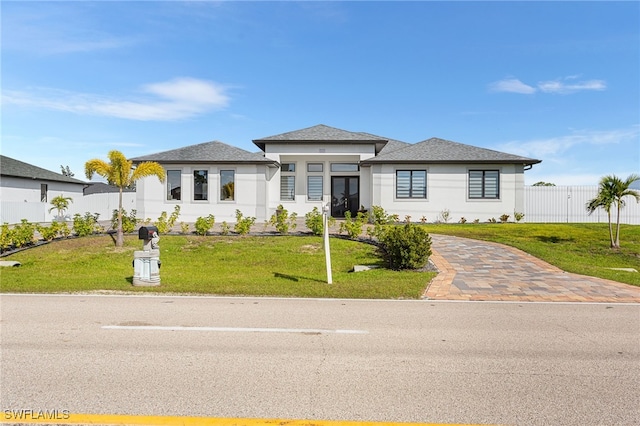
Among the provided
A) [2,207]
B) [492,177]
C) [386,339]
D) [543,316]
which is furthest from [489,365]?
[2,207]

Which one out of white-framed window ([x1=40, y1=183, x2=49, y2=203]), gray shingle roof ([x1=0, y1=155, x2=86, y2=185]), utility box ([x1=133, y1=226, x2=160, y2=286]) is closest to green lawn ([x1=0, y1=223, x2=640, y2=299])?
utility box ([x1=133, y1=226, x2=160, y2=286])

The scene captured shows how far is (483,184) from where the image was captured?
2555 cm

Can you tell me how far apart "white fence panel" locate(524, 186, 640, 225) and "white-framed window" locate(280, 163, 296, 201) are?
1369 centimetres

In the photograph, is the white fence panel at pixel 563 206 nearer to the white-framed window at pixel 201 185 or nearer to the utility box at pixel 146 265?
the white-framed window at pixel 201 185

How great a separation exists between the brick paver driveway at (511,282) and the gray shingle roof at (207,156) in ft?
43.1

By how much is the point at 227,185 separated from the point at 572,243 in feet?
55.9

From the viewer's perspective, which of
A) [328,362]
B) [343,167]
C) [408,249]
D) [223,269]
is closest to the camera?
[328,362]

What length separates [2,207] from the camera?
28.3 m

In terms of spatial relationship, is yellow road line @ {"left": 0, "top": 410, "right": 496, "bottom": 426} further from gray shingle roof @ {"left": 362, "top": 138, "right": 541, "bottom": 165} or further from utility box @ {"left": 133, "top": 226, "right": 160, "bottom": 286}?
gray shingle roof @ {"left": 362, "top": 138, "right": 541, "bottom": 165}

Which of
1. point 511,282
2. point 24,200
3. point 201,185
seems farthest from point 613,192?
point 24,200

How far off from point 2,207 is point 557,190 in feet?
111

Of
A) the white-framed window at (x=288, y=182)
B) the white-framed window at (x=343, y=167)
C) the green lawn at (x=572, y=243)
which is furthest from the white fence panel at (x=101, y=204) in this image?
the green lawn at (x=572, y=243)

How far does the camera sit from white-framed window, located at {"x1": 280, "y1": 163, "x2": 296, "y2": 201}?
2778 centimetres

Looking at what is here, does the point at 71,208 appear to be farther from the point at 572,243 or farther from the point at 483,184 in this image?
the point at 572,243
